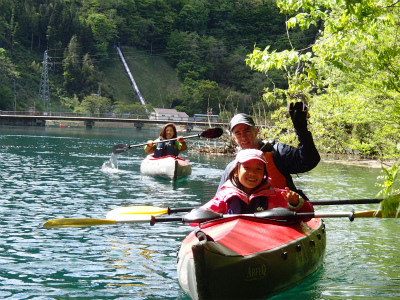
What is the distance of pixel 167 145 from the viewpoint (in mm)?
19984

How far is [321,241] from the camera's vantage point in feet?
24.7

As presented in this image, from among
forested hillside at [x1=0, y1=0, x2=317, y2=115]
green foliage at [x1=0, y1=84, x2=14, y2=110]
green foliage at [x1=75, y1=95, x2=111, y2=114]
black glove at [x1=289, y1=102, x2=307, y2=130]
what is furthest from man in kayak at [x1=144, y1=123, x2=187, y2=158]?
green foliage at [x1=75, y1=95, x2=111, y2=114]

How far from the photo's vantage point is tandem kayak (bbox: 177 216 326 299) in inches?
210

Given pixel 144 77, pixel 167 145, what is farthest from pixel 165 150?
pixel 144 77

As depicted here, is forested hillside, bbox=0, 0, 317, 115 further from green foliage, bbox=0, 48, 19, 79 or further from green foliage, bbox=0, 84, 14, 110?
green foliage, bbox=0, 48, 19, 79

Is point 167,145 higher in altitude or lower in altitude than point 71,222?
higher

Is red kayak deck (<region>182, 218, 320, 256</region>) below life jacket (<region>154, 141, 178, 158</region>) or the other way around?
below

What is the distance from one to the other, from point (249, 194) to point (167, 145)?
13403 millimetres

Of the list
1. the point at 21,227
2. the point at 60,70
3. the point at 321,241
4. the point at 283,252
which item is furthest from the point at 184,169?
the point at 60,70

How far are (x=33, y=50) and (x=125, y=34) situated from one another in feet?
78.3

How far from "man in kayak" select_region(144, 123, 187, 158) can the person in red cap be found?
12.2 m

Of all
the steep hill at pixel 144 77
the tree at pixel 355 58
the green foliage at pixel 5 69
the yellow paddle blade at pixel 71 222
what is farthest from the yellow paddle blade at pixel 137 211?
the steep hill at pixel 144 77

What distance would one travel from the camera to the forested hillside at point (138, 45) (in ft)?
337

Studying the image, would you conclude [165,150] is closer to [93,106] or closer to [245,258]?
[245,258]
